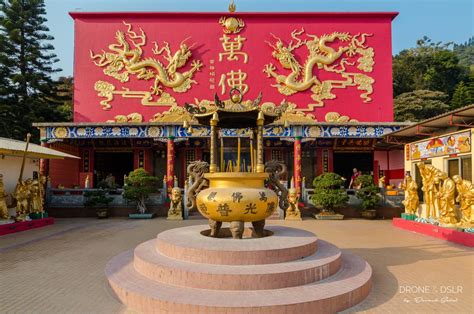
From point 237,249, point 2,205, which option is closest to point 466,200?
point 237,249

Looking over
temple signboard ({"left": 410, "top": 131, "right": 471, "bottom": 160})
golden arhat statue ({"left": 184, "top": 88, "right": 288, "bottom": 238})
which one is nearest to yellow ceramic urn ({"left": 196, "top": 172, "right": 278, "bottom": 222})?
golden arhat statue ({"left": 184, "top": 88, "right": 288, "bottom": 238})

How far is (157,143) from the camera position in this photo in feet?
59.1

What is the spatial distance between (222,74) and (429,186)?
37.8ft

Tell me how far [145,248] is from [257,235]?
2.14 m

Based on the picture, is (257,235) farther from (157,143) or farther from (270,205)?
(157,143)

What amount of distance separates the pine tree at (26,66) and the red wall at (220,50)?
564cm

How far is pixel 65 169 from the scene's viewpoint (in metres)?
17.7

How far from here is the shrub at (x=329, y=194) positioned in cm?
1359

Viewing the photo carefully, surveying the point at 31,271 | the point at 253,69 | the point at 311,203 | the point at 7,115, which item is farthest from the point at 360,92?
the point at 7,115

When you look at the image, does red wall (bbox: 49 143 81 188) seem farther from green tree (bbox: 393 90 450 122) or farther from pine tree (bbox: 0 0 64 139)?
green tree (bbox: 393 90 450 122)

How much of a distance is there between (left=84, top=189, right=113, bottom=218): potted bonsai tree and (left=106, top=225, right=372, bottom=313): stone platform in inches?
364

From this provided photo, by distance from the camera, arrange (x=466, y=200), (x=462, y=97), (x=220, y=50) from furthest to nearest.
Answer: (x=462, y=97) → (x=220, y=50) → (x=466, y=200)

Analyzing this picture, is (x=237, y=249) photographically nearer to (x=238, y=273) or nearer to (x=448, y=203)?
(x=238, y=273)

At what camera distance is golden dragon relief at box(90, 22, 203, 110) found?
17547mm
